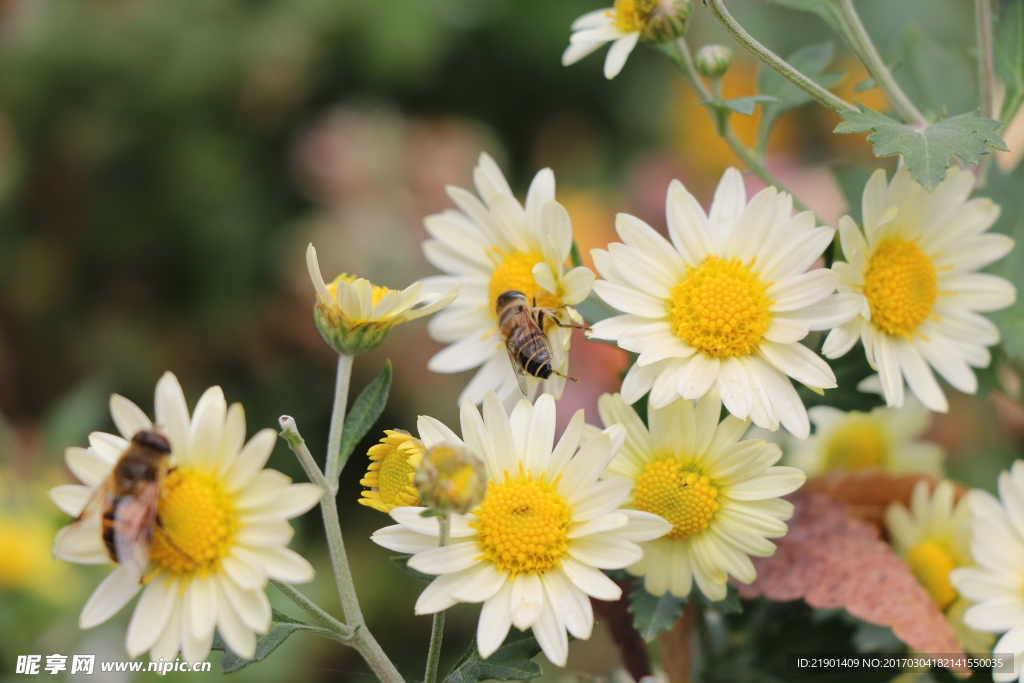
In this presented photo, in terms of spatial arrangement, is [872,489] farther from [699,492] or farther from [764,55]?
[764,55]

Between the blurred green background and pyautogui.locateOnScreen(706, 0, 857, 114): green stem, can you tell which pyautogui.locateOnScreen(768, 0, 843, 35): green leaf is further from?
the blurred green background

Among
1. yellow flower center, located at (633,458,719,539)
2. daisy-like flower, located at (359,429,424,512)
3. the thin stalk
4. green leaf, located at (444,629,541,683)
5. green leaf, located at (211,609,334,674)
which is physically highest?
daisy-like flower, located at (359,429,424,512)

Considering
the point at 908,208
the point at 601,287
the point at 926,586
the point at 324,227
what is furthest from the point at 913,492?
the point at 324,227

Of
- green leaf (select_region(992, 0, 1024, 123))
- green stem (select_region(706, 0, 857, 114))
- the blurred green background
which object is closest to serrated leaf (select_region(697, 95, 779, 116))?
green stem (select_region(706, 0, 857, 114))

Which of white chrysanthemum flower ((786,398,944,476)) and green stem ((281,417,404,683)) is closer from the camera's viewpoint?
green stem ((281,417,404,683))

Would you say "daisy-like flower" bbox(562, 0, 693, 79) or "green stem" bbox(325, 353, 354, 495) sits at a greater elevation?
"daisy-like flower" bbox(562, 0, 693, 79)

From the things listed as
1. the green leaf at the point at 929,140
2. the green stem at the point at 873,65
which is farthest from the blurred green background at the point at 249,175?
the green leaf at the point at 929,140

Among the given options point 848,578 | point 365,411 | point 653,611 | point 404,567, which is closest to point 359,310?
point 365,411

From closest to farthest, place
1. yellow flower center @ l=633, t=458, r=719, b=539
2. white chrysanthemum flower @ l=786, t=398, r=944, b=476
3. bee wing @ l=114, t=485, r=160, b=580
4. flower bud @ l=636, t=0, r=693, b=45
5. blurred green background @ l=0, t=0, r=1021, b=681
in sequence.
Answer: bee wing @ l=114, t=485, r=160, b=580 < yellow flower center @ l=633, t=458, r=719, b=539 < flower bud @ l=636, t=0, r=693, b=45 < white chrysanthemum flower @ l=786, t=398, r=944, b=476 < blurred green background @ l=0, t=0, r=1021, b=681
